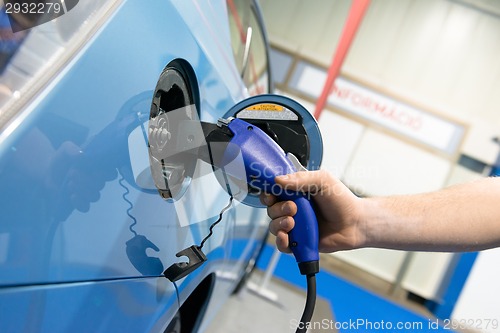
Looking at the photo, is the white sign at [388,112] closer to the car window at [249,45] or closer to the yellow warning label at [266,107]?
the car window at [249,45]

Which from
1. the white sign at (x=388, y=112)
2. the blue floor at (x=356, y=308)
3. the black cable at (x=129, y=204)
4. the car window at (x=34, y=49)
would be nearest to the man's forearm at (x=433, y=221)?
the black cable at (x=129, y=204)

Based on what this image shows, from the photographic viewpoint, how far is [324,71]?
7059mm

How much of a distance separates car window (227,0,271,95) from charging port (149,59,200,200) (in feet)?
1.95

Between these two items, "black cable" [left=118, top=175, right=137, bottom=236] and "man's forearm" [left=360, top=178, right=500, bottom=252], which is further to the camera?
"man's forearm" [left=360, top=178, right=500, bottom=252]

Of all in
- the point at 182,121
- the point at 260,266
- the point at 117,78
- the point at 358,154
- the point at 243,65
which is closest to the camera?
the point at 117,78

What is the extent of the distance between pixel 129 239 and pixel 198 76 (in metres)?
0.43

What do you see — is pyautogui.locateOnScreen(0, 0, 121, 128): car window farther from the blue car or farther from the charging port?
the charging port

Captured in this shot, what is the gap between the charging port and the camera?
2.68 feet

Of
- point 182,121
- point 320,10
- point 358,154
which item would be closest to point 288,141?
point 182,121

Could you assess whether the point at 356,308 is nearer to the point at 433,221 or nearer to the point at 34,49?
the point at 433,221

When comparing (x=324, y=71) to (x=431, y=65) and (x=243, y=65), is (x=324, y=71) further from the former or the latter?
(x=243, y=65)

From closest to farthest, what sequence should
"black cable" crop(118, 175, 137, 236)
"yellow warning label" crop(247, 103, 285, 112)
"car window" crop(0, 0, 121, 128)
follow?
"car window" crop(0, 0, 121, 128), "black cable" crop(118, 175, 137, 236), "yellow warning label" crop(247, 103, 285, 112)

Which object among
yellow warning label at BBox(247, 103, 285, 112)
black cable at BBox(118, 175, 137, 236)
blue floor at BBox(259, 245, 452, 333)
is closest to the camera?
black cable at BBox(118, 175, 137, 236)

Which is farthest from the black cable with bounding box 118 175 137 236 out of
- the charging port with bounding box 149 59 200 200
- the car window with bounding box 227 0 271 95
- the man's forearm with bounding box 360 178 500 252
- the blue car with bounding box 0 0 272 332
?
the car window with bounding box 227 0 271 95
